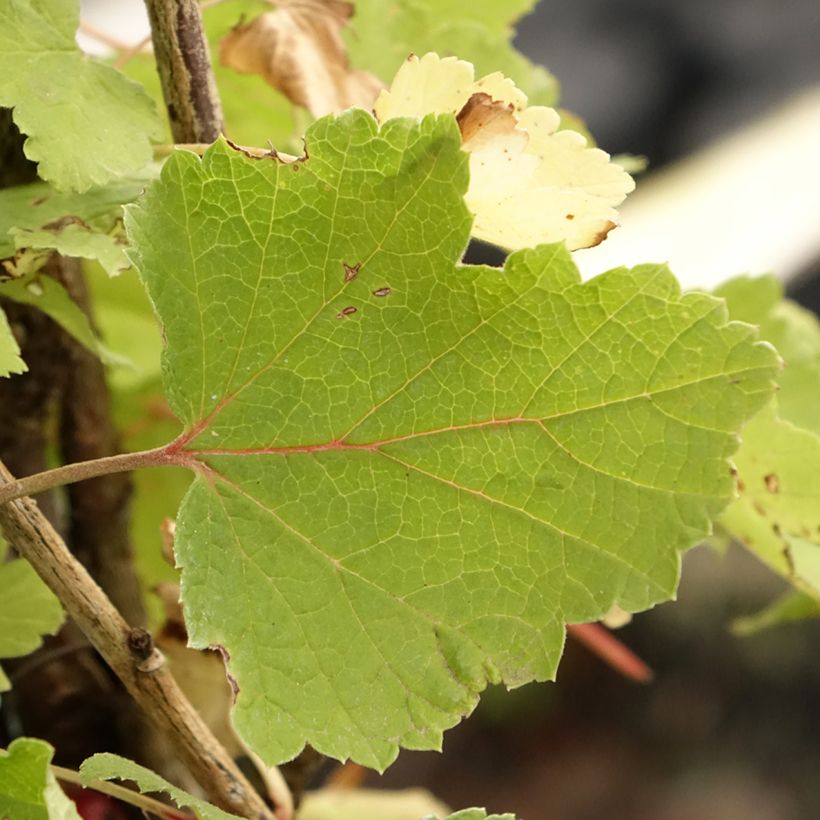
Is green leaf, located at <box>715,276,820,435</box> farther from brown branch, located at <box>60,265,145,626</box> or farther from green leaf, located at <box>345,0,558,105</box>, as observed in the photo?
brown branch, located at <box>60,265,145,626</box>

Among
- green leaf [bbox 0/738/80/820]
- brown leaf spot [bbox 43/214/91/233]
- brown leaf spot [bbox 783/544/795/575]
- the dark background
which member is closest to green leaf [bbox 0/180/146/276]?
brown leaf spot [bbox 43/214/91/233]

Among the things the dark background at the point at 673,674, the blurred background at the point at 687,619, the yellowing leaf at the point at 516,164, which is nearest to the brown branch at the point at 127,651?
the yellowing leaf at the point at 516,164

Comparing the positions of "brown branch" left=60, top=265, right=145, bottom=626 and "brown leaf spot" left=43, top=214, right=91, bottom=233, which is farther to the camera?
"brown branch" left=60, top=265, right=145, bottom=626

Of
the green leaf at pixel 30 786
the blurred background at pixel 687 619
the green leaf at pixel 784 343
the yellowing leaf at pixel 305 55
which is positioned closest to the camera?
the green leaf at pixel 30 786

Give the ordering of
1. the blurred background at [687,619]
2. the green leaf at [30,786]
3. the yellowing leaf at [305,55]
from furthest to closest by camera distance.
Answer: the blurred background at [687,619], the yellowing leaf at [305,55], the green leaf at [30,786]

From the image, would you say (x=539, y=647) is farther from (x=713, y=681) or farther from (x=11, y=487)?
(x=713, y=681)

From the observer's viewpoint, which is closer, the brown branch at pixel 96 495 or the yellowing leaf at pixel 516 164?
the yellowing leaf at pixel 516 164

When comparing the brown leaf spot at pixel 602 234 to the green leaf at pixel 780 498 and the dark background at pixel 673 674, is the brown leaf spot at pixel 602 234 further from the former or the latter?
the dark background at pixel 673 674
